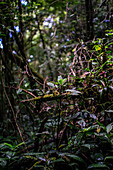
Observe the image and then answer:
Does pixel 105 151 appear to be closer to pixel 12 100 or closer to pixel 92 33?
pixel 12 100

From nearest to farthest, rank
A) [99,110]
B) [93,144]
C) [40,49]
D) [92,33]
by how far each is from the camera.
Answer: [93,144]
[99,110]
[92,33]
[40,49]

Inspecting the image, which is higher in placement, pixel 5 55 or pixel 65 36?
pixel 65 36

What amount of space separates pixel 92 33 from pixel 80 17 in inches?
20.5

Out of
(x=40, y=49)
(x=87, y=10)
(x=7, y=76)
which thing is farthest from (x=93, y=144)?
(x=40, y=49)

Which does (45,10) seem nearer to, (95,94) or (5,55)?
(5,55)

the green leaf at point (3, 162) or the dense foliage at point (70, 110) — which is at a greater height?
the dense foliage at point (70, 110)

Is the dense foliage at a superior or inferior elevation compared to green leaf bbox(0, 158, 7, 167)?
superior

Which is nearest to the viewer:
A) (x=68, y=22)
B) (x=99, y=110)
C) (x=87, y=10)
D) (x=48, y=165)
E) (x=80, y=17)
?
(x=48, y=165)

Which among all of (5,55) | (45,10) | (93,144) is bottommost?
(93,144)

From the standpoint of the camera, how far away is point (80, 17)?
248 centimetres

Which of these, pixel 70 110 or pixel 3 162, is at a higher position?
pixel 70 110

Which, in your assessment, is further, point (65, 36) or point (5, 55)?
point (65, 36)

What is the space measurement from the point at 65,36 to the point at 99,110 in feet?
6.46

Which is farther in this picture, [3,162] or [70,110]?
[70,110]
